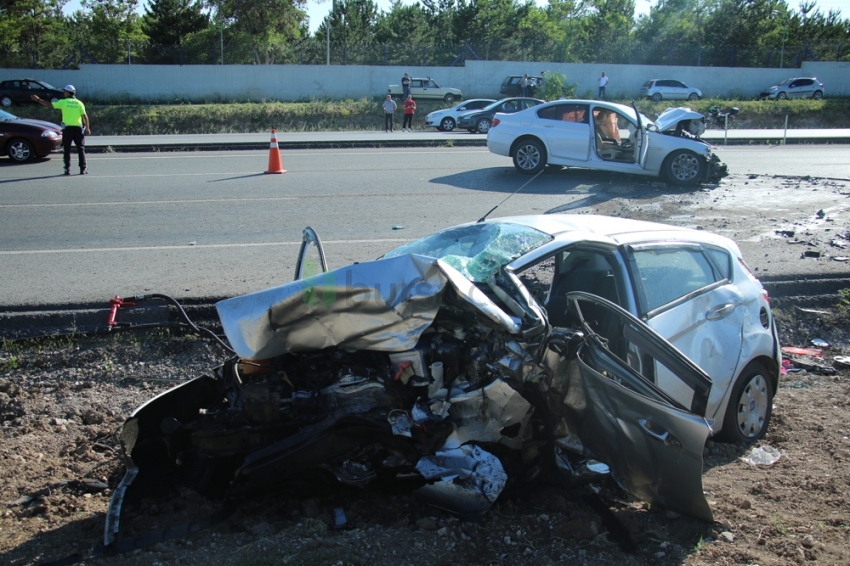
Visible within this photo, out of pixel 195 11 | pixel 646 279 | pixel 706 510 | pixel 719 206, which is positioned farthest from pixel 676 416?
pixel 195 11

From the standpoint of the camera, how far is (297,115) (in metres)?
35.9

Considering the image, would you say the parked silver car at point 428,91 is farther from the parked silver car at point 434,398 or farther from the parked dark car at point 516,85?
the parked silver car at point 434,398

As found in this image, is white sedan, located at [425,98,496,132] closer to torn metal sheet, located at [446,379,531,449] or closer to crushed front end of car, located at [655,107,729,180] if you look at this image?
crushed front end of car, located at [655,107,729,180]

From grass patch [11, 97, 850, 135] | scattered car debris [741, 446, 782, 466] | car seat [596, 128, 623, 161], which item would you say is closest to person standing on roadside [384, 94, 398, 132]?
grass patch [11, 97, 850, 135]

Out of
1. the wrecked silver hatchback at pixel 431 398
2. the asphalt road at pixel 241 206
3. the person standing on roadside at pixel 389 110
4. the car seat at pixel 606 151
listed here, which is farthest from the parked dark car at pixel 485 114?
the wrecked silver hatchback at pixel 431 398

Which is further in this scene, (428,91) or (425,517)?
(428,91)

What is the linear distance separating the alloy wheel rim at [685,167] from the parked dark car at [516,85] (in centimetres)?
2855

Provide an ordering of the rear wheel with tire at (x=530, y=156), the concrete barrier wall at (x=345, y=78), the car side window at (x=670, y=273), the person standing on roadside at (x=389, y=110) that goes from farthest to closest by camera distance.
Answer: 1. the concrete barrier wall at (x=345, y=78)
2. the person standing on roadside at (x=389, y=110)
3. the rear wheel with tire at (x=530, y=156)
4. the car side window at (x=670, y=273)

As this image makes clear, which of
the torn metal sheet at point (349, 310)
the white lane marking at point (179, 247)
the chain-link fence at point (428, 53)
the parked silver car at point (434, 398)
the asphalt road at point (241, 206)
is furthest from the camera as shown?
the chain-link fence at point (428, 53)

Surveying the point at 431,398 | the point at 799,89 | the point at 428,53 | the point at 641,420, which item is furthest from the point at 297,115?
the point at 641,420

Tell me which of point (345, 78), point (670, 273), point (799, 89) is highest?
point (799, 89)

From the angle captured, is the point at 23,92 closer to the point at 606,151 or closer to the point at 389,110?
the point at 389,110

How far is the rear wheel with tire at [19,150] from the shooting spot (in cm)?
1736

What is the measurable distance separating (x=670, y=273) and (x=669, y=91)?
42311mm
